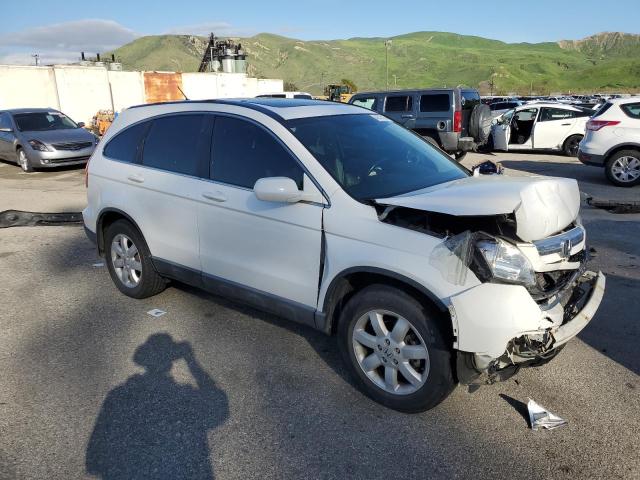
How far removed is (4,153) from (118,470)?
15.1 meters

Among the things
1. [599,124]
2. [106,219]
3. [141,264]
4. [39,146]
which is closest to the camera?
[141,264]

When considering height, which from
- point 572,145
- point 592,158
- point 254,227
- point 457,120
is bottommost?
point 572,145

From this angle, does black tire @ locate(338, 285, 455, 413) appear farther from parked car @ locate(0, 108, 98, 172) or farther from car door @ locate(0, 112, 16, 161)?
car door @ locate(0, 112, 16, 161)

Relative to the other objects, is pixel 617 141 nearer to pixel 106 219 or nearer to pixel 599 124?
pixel 599 124

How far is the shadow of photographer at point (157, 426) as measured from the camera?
2682 millimetres

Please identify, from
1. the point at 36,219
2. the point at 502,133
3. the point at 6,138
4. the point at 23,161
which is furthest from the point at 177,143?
the point at 6,138

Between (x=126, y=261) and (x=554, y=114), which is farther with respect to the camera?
(x=554, y=114)

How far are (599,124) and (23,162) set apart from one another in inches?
551

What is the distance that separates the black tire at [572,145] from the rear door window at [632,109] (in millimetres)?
4872

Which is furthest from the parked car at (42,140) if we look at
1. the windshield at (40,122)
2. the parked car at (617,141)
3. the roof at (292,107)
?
the parked car at (617,141)

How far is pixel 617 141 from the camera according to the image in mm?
9977

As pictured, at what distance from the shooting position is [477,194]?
9.73ft

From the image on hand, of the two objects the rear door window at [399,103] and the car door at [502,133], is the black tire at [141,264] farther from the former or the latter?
the car door at [502,133]

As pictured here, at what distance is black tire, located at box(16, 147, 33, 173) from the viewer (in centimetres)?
1377
